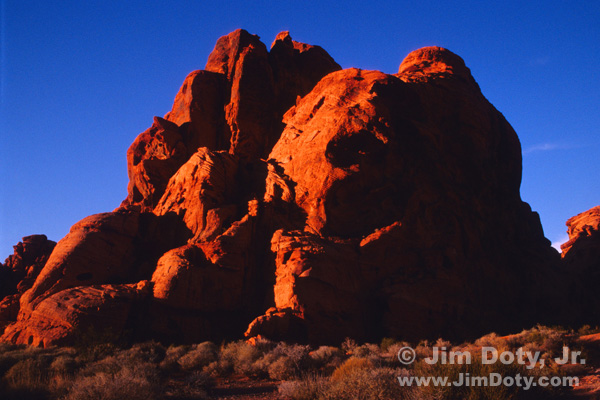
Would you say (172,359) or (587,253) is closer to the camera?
(172,359)

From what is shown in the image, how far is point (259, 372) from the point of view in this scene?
40.6ft

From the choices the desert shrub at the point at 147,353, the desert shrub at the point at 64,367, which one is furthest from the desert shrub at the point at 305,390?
the desert shrub at the point at 64,367

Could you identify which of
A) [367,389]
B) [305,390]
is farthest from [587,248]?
[305,390]

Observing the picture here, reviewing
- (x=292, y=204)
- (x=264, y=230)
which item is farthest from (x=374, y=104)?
(x=264, y=230)

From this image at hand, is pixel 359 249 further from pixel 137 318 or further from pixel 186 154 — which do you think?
pixel 186 154

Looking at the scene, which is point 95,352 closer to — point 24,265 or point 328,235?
point 328,235

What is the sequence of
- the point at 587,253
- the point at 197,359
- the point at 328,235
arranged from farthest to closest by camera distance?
1. the point at 587,253
2. the point at 328,235
3. the point at 197,359

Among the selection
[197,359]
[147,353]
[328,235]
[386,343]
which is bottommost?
[386,343]

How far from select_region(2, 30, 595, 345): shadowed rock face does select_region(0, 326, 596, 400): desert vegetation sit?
2.21 meters

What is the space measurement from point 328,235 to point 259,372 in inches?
404

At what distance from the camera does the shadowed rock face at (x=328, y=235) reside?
18.6 metres

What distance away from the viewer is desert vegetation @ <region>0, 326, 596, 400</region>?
7785 millimetres

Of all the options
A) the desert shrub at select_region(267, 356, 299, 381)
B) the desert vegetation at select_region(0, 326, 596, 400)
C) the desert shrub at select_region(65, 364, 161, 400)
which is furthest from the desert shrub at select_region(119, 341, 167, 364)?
the desert shrub at select_region(65, 364, 161, 400)

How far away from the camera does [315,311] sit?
18.0 meters
